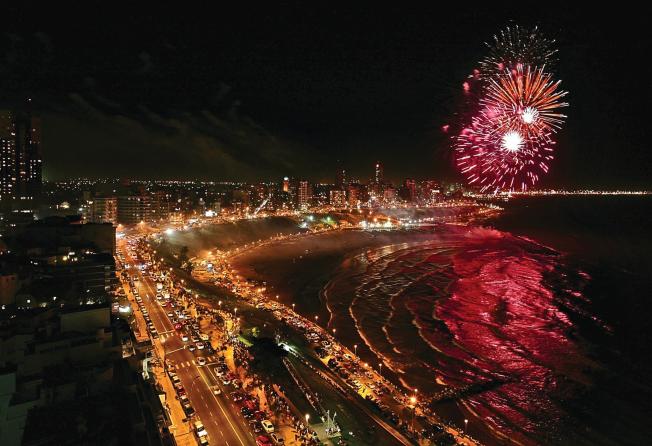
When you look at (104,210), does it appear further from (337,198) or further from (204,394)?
(337,198)

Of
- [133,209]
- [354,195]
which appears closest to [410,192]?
[354,195]

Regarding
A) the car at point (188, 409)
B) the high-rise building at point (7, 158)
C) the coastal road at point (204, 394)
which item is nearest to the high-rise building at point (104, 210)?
the high-rise building at point (7, 158)

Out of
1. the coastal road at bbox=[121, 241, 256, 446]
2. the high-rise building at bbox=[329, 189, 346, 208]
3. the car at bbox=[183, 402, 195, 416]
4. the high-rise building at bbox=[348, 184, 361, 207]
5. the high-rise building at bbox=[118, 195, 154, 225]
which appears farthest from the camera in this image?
the high-rise building at bbox=[348, 184, 361, 207]

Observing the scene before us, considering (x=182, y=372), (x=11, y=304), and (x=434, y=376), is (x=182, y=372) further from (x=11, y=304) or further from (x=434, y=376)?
(x=434, y=376)

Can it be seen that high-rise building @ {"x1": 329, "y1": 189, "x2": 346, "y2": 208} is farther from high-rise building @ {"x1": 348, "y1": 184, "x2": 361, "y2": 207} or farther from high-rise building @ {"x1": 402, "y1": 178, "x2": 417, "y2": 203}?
high-rise building @ {"x1": 402, "y1": 178, "x2": 417, "y2": 203}

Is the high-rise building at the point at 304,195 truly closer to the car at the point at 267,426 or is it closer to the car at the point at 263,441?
the car at the point at 267,426

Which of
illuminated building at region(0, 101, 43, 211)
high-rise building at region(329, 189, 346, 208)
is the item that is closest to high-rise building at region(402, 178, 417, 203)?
high-rise building at region(329, 189, 346, 208)
